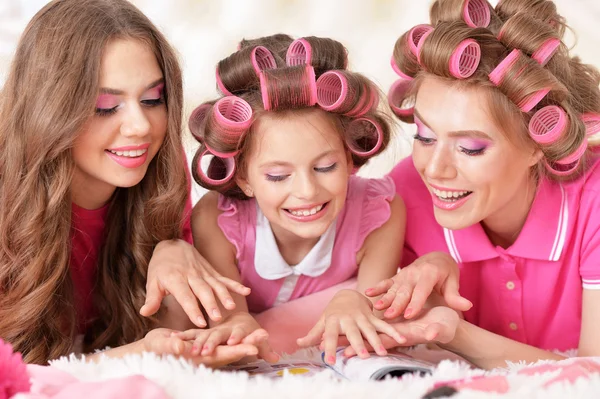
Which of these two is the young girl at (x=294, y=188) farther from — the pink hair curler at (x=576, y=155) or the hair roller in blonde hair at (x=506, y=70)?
the pink hair curler at (x=576, y=155)

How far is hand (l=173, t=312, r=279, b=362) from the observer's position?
1.45 m

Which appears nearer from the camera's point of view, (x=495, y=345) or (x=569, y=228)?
(x=495, y=345)

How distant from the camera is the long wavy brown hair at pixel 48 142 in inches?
65.6

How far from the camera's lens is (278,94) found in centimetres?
168

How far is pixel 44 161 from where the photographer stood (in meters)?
1.70

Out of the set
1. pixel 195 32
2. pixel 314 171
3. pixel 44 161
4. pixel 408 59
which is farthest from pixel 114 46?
pixel 195 32

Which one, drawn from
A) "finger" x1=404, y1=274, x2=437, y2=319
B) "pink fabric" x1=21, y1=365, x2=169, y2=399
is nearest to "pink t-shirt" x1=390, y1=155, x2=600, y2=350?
"finger" x1=404, y1=274, x2=437, y2=319

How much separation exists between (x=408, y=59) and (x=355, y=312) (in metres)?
0.61

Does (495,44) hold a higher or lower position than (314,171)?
higher

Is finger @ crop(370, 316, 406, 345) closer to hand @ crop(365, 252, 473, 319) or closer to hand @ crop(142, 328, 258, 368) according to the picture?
hand @ crop(365, 252, 473, 319)

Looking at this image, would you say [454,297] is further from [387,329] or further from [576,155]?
[576,155]

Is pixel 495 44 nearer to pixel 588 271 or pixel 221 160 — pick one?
pixel 588 271

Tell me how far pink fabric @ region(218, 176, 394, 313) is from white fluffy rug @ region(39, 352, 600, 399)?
0.60 m

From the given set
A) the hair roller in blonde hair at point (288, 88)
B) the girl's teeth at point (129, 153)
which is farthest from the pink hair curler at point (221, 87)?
the girl's teeth at point (129, 153)
